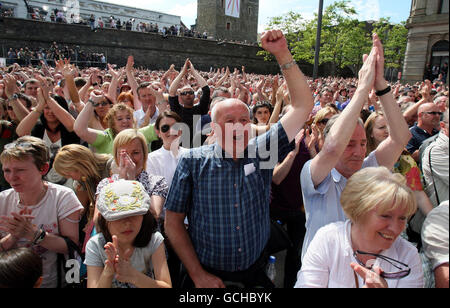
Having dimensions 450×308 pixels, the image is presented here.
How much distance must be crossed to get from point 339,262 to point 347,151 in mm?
659

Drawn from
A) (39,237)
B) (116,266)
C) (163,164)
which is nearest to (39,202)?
(39,237)

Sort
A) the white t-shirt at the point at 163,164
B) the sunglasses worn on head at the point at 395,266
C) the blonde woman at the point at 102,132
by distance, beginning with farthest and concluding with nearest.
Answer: the blonde woman at the point at 102,132
the white t-shirt at the point at 163,164
the sunglasses worn on head at the point at 395,266

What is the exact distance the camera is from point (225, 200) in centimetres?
177

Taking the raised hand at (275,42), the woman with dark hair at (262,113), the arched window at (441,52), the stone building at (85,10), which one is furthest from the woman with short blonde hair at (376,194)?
the stone building at (85,10)

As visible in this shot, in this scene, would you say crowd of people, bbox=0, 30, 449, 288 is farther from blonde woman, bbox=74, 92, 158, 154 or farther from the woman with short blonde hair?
blonde woman, bbox=74, 92, 158, 154

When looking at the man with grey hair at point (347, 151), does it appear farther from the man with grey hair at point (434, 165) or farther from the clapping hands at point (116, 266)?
the clapping hands at point (116, 266)

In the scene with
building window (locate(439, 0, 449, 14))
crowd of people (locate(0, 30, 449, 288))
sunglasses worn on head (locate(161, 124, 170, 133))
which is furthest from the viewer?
sunglasses worn on head (locate(161, 124, 170, 133))

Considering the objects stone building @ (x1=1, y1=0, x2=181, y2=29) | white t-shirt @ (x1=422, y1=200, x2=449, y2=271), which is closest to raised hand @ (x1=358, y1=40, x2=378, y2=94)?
white t-shirt @ (x1=422, y1=200, x2=449, y2=271)

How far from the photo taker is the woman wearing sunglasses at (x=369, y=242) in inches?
48.8

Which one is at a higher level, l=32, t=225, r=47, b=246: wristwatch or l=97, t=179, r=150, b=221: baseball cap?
l=97, t=179, r=150, b=221: baseball cap

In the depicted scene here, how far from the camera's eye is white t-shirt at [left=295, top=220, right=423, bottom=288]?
1.24 meters

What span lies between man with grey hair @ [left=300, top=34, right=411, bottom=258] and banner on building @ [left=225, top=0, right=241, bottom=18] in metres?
54.0

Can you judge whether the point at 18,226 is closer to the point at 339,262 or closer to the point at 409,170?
the point at 339,262

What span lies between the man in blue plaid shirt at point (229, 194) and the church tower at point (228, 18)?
5228 centimetres
